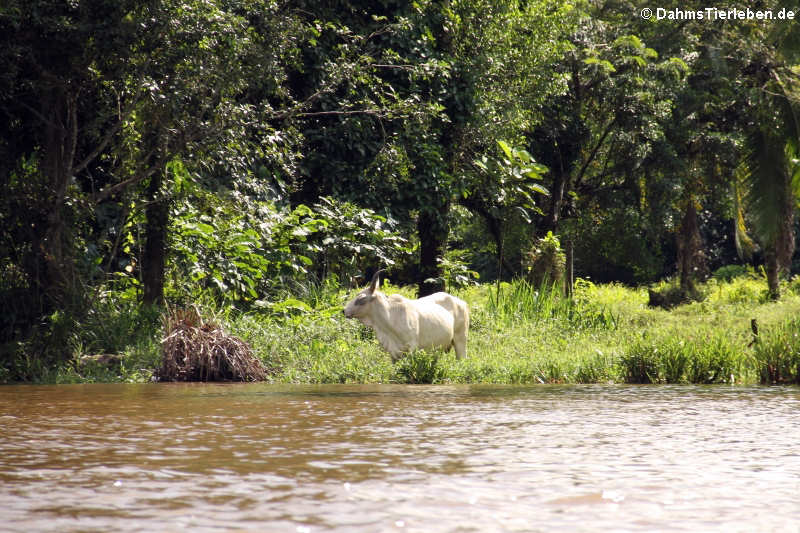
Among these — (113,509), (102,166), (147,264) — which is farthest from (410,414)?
(102,166)

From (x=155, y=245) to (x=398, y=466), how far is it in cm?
953

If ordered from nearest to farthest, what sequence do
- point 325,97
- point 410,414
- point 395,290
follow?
point 410,414, point 325,97, point 395,290

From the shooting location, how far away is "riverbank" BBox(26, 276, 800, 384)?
32.4 feet

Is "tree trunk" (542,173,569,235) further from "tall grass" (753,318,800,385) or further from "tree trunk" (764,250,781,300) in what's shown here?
"tall grass" (753,318,800,385)

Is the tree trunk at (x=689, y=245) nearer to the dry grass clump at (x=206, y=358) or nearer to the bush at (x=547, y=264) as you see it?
the bush at (x=547, y=264)

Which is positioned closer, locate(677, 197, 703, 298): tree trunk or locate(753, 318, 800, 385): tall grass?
locate(753, 318, 800, 385): tall grass

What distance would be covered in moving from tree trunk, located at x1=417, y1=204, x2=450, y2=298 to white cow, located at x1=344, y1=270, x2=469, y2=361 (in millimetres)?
6485

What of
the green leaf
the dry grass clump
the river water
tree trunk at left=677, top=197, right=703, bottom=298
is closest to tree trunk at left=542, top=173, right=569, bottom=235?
tree trunk at left=677, top=197, right=703, bottom=298

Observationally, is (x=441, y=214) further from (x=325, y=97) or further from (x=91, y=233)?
(x=91, y=233)

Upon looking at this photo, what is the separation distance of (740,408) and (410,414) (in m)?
2.38

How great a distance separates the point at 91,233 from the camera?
1323 centimetres

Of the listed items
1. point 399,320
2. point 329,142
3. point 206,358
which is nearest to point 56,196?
point 206,358

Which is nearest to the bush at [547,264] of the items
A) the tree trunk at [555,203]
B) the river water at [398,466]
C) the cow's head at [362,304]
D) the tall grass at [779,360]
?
the tree trunk at [555,203]

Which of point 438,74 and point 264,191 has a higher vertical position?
point 438,74
